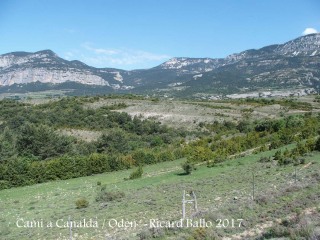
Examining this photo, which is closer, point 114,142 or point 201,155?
point 201,155

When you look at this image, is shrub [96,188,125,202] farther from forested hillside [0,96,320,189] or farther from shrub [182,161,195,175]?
forested hillside [0,96,320,189]

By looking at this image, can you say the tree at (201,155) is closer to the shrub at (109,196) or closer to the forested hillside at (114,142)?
the forested hillside at (114,142)

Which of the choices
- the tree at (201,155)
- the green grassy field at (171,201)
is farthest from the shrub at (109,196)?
the tree at (201,155)

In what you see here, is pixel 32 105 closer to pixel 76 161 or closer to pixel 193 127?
pixel 193 127

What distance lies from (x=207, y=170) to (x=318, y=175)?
12928 millimetres

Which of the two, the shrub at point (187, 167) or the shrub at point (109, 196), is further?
the shrub at point (187, 167)

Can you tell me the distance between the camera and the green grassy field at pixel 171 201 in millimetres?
15594

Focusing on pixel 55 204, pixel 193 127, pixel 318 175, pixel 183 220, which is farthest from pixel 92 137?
pixel 183 220

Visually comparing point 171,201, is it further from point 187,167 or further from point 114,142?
point 114,142

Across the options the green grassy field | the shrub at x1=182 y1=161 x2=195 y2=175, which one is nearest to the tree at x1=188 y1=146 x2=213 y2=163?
the green grassy field

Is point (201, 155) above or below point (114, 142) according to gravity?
above

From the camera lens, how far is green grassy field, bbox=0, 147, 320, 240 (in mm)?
15594

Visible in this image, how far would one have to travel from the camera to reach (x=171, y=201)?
21.1 meters

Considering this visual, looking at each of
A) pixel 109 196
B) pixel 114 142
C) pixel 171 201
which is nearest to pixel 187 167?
pixel 109 196
